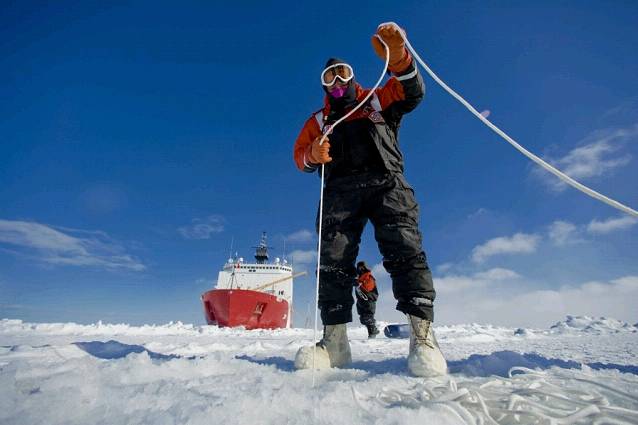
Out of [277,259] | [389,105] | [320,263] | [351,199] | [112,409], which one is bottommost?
[112,409]

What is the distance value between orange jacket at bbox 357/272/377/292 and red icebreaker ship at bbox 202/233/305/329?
31.3 ft

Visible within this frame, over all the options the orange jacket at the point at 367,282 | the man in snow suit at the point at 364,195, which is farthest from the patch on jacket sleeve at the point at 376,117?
the orange jacket at the point at 367,282

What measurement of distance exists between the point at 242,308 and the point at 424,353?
587 inches

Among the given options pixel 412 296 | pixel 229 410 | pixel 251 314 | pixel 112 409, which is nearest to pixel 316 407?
pixel 229 410

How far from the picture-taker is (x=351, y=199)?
2232 mm

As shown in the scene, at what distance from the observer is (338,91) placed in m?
2.39

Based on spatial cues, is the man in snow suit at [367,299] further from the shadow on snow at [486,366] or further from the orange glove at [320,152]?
the orange glove at [320,152]

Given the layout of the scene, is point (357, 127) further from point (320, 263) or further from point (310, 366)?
point (310, 366)

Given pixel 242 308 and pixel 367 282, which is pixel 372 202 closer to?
pixel 367 282

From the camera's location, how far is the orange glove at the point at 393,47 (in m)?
1.89

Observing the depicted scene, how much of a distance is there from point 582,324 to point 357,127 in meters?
12.3

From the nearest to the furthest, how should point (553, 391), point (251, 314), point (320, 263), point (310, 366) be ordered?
1. point (553, 391)
2. point (310, 366)
3. point (320, 263)
4. point (251, 314)

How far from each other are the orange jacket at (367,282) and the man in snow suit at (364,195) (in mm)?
4943

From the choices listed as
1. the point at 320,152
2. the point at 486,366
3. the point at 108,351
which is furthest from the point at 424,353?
the point at 108,351
